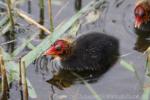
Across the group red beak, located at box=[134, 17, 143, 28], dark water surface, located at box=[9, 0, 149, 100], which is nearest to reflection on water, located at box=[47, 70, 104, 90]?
dark water surface, located at box=[9, 0, 149, 100]

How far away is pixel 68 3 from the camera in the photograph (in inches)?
190

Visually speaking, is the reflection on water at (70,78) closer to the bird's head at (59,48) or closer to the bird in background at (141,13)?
the bird's head at (59,48)

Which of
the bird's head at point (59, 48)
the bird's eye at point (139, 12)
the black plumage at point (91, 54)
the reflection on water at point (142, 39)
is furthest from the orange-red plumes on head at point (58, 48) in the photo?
the bird's eye at point (139, 12)

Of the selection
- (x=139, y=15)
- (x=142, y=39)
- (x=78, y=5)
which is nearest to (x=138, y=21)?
(x=139, y=15)

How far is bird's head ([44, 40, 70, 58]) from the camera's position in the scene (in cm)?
398

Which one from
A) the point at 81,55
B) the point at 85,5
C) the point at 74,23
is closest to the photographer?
the point at 81,55

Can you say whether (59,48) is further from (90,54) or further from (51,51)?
(90,54)

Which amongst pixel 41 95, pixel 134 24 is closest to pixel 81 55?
pixel 41 95

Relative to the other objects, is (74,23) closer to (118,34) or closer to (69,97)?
(118,34)

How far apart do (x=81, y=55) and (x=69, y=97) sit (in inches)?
16.2

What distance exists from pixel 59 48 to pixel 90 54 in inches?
10.2

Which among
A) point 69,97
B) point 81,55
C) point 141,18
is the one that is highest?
point 141,18

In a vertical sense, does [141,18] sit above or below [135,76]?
above

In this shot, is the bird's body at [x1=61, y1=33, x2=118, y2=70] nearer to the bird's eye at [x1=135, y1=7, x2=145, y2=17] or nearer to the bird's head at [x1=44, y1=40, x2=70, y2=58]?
the bird's head at [x1=44, y1=40, x2=70, y2=58]
